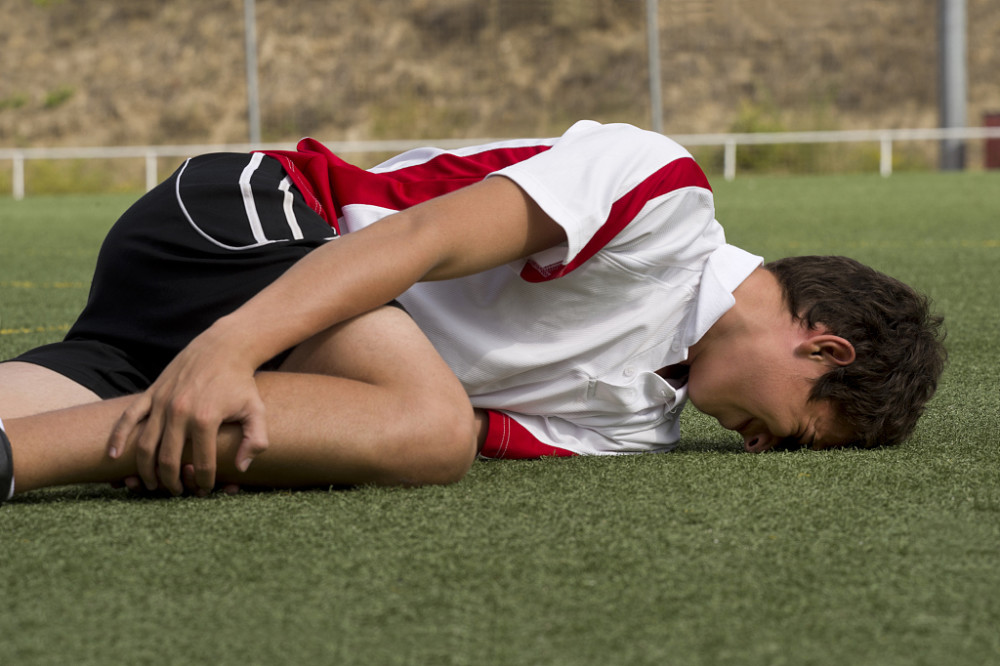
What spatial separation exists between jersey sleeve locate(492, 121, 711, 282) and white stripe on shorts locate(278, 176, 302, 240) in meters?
0.28

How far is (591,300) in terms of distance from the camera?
1502 mm

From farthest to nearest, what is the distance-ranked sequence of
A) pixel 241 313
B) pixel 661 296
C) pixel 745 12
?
pixel 745 12 < pixel 661 296 < pixel 241 313

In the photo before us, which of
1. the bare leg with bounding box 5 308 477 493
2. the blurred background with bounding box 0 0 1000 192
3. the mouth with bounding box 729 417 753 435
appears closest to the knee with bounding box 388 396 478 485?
the bare leg with bounding box 5 308 477 493

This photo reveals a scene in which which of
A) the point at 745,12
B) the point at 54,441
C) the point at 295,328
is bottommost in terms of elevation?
the point at 54,441

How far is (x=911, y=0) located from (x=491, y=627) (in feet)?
77.9

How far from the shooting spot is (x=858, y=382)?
1.54 meters

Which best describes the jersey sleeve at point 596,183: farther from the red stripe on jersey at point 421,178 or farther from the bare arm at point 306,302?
the red stripe on jersey at point 421,178

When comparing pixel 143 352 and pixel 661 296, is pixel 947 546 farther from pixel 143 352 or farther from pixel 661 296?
pixel 143 352

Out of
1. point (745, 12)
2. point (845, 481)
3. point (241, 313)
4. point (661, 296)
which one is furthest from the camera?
point (745, 12)

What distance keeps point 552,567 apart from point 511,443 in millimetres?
509

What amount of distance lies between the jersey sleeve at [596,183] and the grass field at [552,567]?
0.27m

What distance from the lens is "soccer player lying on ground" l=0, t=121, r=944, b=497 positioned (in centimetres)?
129

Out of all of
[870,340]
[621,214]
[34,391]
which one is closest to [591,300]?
[621,214]

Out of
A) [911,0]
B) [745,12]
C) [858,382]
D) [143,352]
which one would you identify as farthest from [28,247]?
[911,0]
